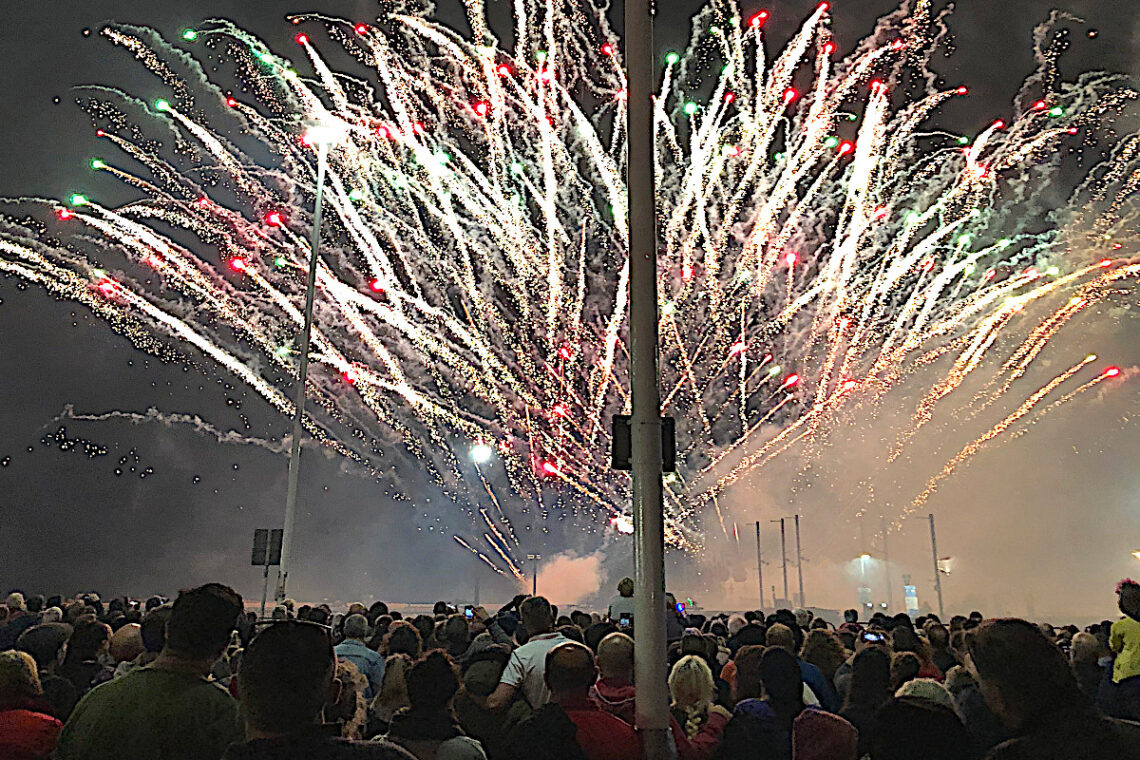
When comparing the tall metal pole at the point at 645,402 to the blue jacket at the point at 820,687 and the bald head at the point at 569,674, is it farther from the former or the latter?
the blue jacket at the point at 820,687

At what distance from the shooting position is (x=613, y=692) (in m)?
5.77

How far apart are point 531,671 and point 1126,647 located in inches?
218

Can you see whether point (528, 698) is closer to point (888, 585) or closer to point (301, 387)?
point (301, 387)

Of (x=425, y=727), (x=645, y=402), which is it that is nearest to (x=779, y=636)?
Result: (x=645, y=402)

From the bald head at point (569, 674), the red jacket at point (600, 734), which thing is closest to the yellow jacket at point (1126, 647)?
the red jacket at point (600, 734)

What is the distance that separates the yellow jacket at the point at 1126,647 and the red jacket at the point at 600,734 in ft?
17.9

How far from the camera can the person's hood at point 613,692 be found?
5.70 m

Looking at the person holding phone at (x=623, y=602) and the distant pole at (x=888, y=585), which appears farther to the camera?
the distant pole at (x=888, y=585)

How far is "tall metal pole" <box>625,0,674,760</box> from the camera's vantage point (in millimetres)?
5629

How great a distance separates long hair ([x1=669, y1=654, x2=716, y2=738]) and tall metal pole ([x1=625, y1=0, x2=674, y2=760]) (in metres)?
0.61

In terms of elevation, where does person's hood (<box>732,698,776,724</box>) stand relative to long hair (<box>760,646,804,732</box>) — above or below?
below

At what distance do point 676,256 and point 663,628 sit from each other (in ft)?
55.0

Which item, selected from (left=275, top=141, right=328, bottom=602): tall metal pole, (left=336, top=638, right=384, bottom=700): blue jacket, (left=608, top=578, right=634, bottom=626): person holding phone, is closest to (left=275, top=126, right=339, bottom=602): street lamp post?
(left=275, top=141, right=328, bottom=602): tall metal pole

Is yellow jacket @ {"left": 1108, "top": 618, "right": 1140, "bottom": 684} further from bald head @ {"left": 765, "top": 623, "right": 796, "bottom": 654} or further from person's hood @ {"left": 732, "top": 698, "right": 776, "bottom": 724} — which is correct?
person's hood @ {"left": 732, "top": 698, "right": 776, "bottom": 724}
